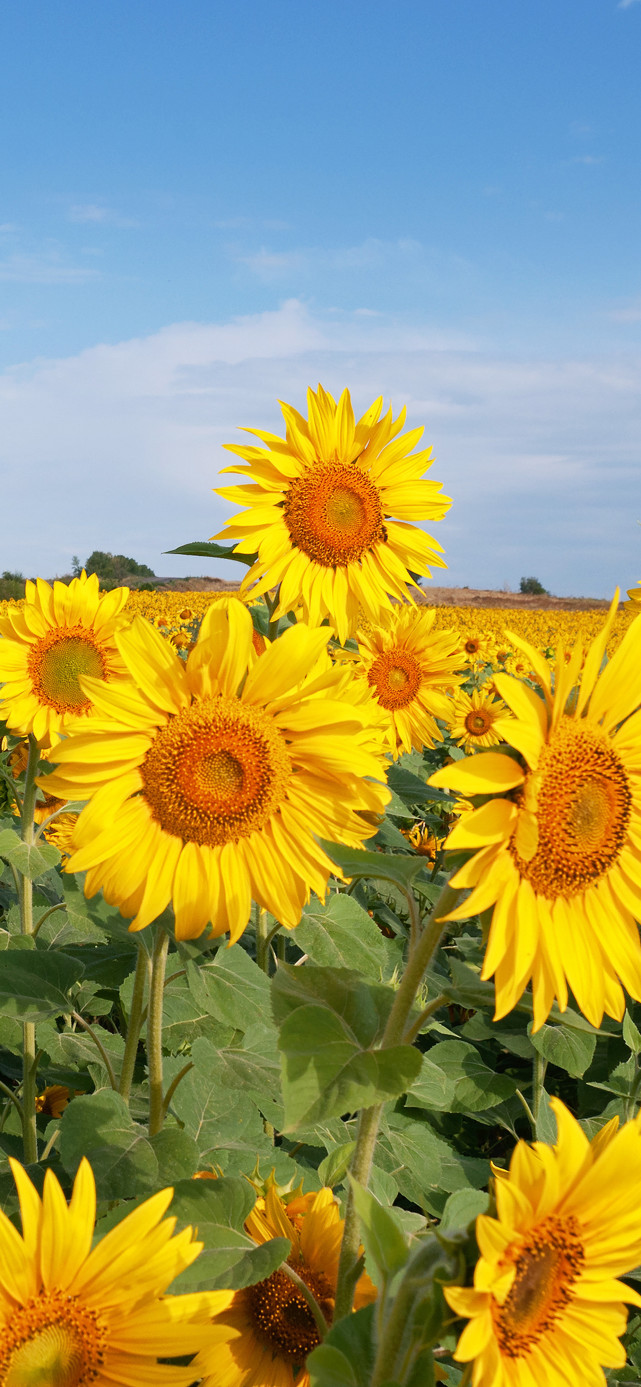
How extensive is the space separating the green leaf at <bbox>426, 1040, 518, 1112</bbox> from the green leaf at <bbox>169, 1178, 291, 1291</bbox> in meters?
1.76

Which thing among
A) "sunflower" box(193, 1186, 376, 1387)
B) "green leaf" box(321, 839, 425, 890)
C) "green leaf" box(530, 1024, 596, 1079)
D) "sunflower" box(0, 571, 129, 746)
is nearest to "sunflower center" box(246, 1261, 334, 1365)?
"sunflower" box(193, 1186, 376, 1387)

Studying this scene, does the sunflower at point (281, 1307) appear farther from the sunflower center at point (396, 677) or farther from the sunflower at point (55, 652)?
the sunflower center at point (396, 677)

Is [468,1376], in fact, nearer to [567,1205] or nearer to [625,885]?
[567,1205]

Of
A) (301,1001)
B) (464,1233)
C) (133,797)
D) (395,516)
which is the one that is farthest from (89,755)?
(395,516)

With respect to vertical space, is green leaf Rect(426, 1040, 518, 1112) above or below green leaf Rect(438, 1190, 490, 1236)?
below

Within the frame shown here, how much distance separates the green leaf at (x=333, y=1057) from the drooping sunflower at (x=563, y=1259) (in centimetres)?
21

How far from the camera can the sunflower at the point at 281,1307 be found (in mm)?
1721

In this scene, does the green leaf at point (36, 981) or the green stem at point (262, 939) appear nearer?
the green leaf at point (36, 981)

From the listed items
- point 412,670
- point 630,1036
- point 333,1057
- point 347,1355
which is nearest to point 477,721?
point 412,670

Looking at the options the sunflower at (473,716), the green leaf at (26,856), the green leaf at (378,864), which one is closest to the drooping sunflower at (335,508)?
the green leaf at (26,856)

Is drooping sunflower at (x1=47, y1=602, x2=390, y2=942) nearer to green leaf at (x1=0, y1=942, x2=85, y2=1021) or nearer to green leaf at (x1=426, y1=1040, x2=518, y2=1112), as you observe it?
green leaf at (x1=0, y1=942, x2=85, y2=1021)

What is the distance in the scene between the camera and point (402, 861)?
1.52 metres

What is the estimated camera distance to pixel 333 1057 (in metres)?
1.34

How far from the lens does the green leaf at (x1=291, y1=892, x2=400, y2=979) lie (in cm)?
210
